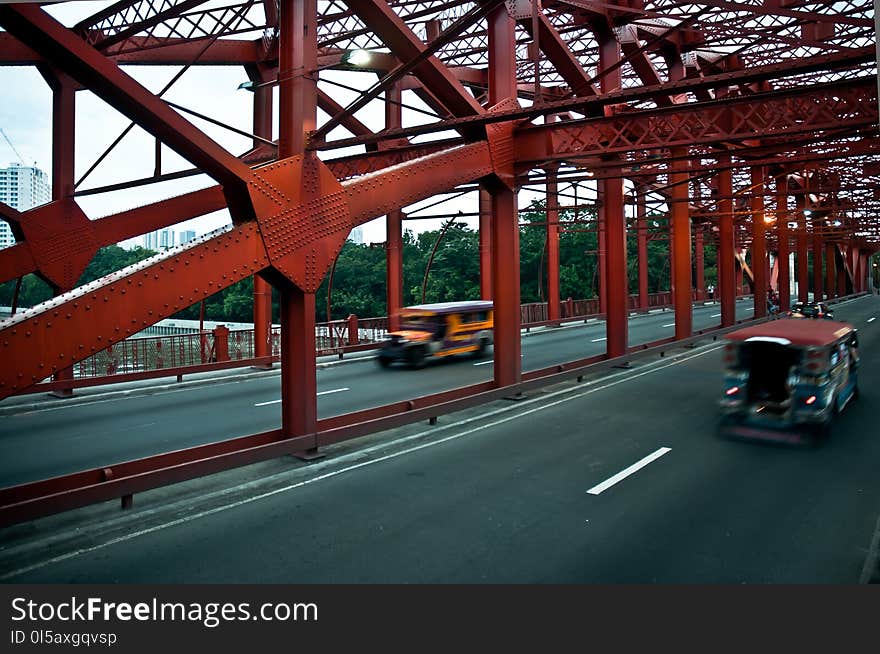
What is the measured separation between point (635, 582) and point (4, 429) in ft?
45.3

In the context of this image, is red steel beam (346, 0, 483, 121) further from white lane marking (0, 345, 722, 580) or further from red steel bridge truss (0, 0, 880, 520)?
white lane marking (0, 345, 722, 580)

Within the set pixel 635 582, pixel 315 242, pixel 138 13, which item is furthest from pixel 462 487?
pixel 138 13

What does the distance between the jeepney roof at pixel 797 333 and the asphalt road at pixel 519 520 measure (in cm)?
203

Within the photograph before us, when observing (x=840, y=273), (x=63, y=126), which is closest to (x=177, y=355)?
(x=63, y=126)

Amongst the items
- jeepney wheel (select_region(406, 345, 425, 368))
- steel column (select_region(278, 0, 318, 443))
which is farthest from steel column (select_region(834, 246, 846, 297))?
steel column (select_region(278, 0, 318, 443))

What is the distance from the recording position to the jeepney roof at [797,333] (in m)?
11.3

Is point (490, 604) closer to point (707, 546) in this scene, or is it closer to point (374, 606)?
point (374, 606)

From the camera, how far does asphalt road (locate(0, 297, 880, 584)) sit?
6.43 metres

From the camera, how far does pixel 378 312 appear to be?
6575cm

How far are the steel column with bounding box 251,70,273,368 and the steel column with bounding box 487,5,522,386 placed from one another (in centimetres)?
953

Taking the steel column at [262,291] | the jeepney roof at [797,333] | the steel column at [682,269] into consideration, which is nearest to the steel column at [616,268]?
the steel column at [682,269]

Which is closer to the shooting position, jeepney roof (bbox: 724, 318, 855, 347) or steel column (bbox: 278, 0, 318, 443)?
steel column (bbox: 278, 0, 318, 443)

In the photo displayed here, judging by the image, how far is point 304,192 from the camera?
35.0ft

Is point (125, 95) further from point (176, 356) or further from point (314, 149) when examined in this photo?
point (176, 356)
